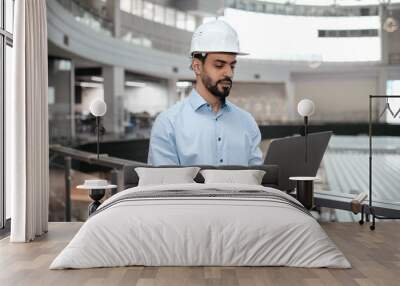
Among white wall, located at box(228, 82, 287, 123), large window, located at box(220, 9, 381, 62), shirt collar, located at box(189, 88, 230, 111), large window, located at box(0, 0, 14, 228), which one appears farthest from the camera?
white wall, located at box(228, 82, 287, 123)

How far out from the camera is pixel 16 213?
5188mm

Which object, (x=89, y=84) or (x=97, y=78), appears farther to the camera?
(x=89, y=84)

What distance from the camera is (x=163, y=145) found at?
6082 mm

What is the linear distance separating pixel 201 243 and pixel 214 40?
2828 millimetres

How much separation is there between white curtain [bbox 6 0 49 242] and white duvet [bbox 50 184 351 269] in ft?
4.65

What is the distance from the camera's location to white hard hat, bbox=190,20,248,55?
6172mm

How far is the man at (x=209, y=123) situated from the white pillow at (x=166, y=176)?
1.51ft

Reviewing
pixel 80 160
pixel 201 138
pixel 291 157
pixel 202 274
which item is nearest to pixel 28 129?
pixel 201 138

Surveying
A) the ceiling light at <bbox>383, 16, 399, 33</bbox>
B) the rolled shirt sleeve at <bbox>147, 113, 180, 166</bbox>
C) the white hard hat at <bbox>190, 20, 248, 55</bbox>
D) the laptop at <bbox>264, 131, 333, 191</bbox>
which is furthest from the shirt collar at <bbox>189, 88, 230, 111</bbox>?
the ceiling light at <bbox>383, 16, 399, 33</bbox>

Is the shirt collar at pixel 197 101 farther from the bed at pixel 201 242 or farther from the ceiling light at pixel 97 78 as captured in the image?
the ceiling light at pixel 97 78

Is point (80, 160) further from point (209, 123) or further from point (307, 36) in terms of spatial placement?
point (307, 36)

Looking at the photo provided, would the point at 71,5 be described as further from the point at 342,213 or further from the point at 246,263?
the point at 246,263

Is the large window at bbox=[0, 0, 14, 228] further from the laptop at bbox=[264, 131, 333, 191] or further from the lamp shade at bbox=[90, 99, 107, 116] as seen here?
the laptop at bbox=[264, 131, 333, 191]

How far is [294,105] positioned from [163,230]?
22.3 ft
